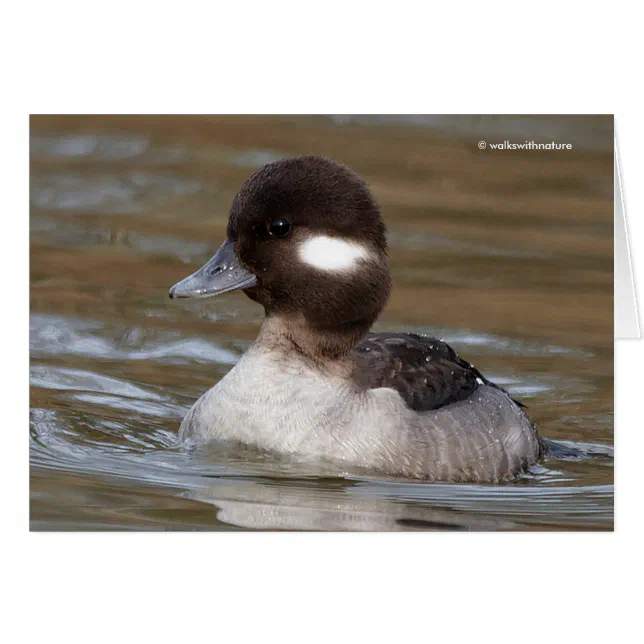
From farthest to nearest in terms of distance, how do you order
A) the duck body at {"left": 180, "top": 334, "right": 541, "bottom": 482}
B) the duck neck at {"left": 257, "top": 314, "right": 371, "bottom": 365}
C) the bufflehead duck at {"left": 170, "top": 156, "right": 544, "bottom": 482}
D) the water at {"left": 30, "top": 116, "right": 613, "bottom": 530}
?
1. the duck neck at {"left": 257, "top": 314, "right": 371, "bottom": 365}
2. the duck body at {"left": 180, "top": 334, "right": 541, "bottom": 482}
3. the bufflehead duck at {"left": 170, "top": 156, "right": 544, "bottom": 482}
4. the water at {"left": 30, "top": 116, "right": 613, "bottom": 530}

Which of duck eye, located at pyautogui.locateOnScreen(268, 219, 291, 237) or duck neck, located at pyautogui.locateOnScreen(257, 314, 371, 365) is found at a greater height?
duck eye, located at pyautogui.locateOnScreen(268, 219, 291, 237)

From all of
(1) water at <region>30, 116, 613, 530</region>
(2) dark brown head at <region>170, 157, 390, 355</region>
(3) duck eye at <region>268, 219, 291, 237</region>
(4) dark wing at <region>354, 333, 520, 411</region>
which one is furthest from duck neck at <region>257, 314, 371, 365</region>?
(1) water at <region>30, 116, 613, 530</region>

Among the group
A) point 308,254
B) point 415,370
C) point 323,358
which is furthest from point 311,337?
point 415,370

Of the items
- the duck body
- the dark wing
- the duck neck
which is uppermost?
the duck neck

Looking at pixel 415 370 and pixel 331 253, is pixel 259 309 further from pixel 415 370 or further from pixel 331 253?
pixel 331 253

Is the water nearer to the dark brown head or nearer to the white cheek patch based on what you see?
the dark brown head

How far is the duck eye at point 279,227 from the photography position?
931cm

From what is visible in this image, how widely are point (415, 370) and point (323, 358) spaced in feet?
1.82

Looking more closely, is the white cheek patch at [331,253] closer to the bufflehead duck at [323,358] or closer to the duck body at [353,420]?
the bufflehead duck at [323,358]

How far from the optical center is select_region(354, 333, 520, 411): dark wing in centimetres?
966

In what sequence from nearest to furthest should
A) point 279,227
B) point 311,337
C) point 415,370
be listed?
point 279,227 → point 311,337 → point 415,370

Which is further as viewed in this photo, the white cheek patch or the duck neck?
the duck neck

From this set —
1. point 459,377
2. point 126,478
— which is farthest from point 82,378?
point 459,377

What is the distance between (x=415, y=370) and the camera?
9.80 m
